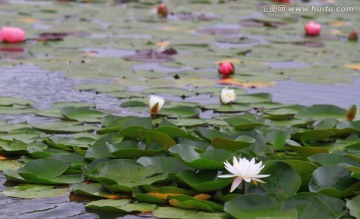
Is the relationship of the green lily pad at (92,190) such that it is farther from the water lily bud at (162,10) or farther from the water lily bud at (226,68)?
the water lily bud at (162,10)

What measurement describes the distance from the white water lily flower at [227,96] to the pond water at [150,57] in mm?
194

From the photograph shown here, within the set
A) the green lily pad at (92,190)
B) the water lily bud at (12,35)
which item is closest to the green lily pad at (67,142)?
the green lily pad at (92,190)

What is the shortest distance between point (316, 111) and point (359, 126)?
17.2 inches

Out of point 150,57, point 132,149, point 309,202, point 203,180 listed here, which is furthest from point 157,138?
point 150,57

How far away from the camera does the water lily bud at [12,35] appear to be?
→ 5586mm

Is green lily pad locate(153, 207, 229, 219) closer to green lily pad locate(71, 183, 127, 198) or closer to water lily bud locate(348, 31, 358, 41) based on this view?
green lily pad locate(71, 183, 127, 198)

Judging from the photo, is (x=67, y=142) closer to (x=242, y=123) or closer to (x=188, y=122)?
(x=188, y=122)

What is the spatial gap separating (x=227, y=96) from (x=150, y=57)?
146cm

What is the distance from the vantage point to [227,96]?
13.1ft

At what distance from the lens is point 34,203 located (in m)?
2.64

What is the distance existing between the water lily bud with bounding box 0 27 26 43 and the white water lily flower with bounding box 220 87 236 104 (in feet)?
7.09

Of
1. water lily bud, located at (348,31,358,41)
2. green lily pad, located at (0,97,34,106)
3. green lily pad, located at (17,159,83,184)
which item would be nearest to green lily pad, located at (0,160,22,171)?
green lily pad, located at (17,159,83,184)

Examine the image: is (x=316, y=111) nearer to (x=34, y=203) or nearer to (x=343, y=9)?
Result: (x=34, y=203)

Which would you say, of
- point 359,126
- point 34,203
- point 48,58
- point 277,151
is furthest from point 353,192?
point 48,58
